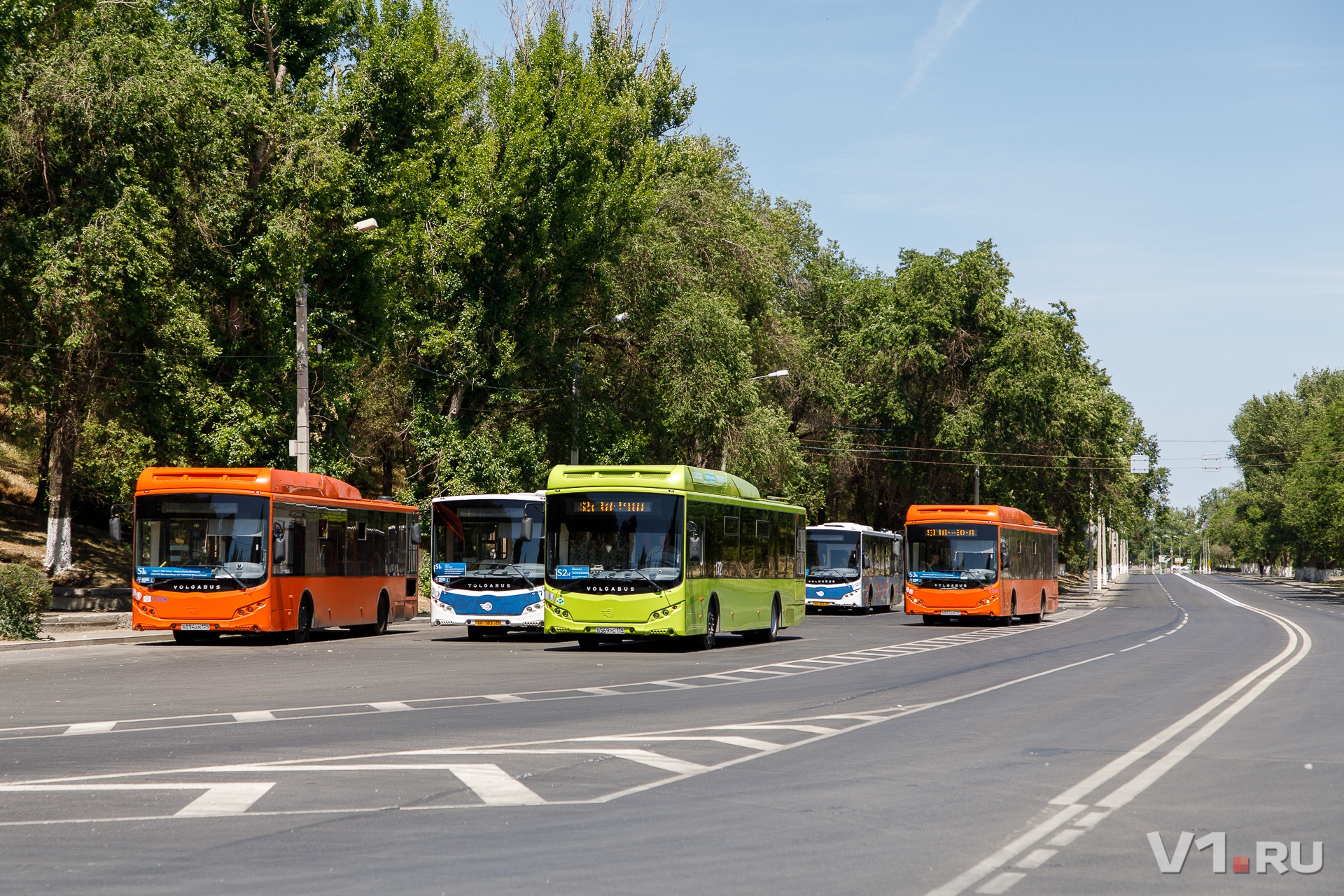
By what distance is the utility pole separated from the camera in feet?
105

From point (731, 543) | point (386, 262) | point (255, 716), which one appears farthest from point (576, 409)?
point (255, 716)

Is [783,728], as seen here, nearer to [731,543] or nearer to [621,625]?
[621,625]

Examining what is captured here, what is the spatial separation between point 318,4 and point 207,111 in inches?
246

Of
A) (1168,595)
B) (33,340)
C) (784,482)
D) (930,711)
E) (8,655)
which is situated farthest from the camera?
(1168,595)

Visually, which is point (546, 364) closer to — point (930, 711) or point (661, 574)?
point (661, 574)

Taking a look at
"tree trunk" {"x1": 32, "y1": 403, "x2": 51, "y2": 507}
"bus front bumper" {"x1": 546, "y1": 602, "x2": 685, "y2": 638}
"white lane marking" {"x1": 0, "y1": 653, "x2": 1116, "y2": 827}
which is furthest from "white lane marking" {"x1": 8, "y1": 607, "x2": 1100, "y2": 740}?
"tree trunk" {"x1": 32, "y1": 403, "x2": 51, "y2": 507}

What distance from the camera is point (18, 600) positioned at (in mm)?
25047

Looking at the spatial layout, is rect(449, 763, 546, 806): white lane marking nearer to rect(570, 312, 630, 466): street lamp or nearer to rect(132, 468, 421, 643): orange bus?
rect(132, 468, 421, 643): orange bus

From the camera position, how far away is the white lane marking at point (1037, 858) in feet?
23.5

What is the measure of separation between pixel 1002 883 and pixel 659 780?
139 inches

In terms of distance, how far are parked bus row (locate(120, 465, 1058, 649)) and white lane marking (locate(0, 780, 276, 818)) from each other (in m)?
15.1

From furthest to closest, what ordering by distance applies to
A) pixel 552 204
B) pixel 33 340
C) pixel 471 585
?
pixel 552 204 → pixel 33 340 → pixel 471 585

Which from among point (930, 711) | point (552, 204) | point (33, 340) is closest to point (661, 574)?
point (930, 711)

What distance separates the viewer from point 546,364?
46500 millimetres
